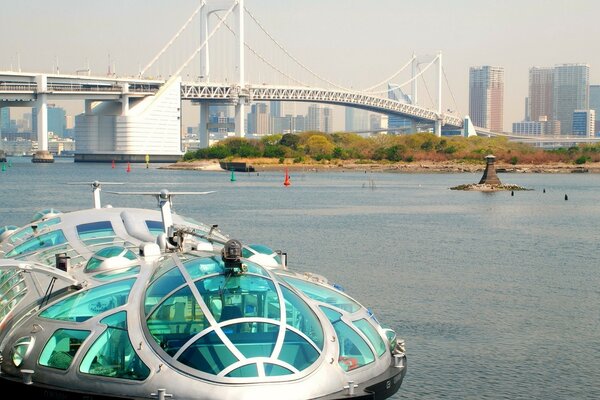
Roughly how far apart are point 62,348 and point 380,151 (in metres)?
138

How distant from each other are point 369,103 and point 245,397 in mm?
164610

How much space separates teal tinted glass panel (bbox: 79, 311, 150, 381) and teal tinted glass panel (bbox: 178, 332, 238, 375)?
479 mm

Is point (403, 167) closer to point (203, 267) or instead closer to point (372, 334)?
point (372, 334)

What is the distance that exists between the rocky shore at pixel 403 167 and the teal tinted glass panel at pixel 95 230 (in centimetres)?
11674

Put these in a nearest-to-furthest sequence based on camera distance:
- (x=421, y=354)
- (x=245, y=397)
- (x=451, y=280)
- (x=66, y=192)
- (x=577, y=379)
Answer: (x=245, y=397) → (x=577, y=379) → (x=421, y=354) → (x=451, y=280) → (x=66, y=192)

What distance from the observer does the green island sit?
5384 inches

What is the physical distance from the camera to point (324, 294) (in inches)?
458

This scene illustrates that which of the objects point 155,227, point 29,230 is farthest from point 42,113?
point 155,227

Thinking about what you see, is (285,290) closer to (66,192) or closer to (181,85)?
(66,192)

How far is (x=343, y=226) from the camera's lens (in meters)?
49.4

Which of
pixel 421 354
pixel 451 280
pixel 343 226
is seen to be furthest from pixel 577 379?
pixel 343 226

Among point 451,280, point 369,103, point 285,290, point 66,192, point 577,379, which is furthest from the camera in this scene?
point 369,103

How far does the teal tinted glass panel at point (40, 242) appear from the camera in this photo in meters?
14.7

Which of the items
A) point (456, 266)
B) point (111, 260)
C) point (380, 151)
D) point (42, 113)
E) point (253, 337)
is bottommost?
point (456, 266)
